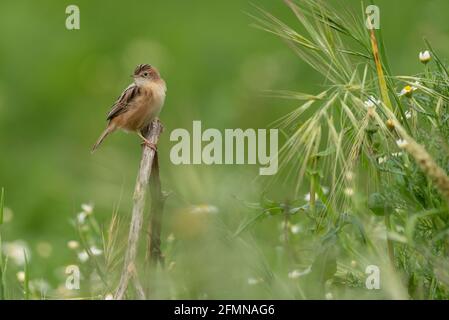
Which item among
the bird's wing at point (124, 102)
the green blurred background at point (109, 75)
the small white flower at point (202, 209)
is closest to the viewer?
the small white flower at point (202, 209)

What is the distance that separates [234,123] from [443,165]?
4819mm

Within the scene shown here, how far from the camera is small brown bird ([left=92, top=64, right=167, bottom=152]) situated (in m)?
6.27

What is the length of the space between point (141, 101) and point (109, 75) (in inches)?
175

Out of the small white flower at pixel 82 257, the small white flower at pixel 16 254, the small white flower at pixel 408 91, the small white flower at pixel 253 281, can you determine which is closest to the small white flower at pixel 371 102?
the small white flower at pixel 408 91

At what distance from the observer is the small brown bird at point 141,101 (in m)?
6.27

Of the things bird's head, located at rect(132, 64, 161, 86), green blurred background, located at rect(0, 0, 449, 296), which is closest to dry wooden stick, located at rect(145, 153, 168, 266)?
bird's head, located at rect(132, 64, 161, 86)

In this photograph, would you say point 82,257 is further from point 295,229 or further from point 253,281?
point 253,281

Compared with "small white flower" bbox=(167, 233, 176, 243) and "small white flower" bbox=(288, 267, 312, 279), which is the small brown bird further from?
"small white flower" bbox=(288, 267, 312, 279)

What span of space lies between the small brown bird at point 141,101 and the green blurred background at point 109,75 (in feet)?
4.52

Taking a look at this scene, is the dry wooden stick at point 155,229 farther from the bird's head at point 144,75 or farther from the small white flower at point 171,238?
the bird's head at point 144,75

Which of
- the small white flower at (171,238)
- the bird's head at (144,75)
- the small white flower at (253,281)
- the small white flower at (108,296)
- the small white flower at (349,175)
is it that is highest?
the bird's head at (144,75)

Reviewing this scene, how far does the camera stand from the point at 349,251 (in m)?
4.62

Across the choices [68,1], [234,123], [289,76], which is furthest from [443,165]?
[68,1]
